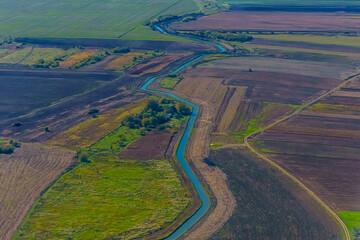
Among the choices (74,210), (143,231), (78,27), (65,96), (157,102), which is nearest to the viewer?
(143,231)

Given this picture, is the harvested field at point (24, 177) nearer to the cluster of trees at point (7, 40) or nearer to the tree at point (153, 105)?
the tree at point (153, 105)

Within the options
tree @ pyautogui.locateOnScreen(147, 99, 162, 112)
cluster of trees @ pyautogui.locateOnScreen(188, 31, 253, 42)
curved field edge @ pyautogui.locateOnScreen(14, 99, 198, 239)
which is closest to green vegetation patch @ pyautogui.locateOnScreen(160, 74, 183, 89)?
tree @ pyautogui.locateOnScreen(147, 99, 162, 112)

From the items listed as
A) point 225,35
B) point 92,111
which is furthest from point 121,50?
point 92,111

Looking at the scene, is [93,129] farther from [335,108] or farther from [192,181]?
[335,108]

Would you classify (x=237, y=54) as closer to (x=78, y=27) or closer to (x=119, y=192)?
(x=78, y=27)

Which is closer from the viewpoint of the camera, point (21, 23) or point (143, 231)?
point (143, 231)

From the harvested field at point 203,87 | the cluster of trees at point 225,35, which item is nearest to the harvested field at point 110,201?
the harvested field at point 203,87

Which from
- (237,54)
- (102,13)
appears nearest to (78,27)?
(102,13)

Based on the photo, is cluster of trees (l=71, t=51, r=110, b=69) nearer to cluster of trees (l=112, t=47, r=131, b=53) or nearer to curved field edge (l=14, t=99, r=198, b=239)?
cluster of trees (l=112, t=47, r=131, b=53)
